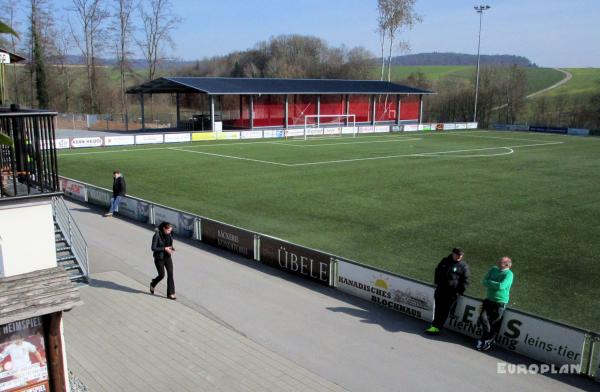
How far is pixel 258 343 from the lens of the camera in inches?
383

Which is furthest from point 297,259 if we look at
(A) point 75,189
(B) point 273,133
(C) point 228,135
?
(B) point 273,133

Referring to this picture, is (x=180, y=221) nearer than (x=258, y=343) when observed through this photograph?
No

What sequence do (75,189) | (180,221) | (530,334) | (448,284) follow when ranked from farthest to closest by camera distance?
(75,189) < (180,221) < (448,284) < (530,334)

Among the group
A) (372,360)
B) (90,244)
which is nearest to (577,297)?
(372,360)

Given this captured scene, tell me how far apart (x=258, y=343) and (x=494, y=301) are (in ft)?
14.1

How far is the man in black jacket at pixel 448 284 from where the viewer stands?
980 centimetres

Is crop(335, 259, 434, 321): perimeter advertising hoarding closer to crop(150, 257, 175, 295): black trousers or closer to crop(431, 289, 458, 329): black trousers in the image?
crop(431, 289, 458, 329): black trousers

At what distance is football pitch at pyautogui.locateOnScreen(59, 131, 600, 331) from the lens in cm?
1433

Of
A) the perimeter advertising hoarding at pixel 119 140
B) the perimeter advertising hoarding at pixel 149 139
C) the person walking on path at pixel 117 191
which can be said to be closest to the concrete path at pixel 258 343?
the person walking on path at pixel 117 191

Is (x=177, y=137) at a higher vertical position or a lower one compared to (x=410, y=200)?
higher

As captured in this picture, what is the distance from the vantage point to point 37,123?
28.8 feet

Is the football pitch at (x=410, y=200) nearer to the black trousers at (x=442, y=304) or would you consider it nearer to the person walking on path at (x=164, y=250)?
the black trousers at (x=442, y=304)

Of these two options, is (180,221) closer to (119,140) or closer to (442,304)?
(442,304)

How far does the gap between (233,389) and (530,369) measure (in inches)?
197
